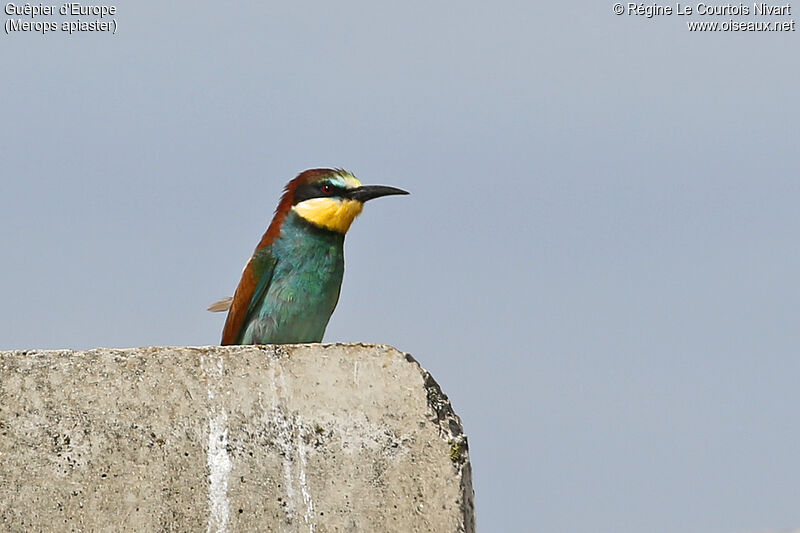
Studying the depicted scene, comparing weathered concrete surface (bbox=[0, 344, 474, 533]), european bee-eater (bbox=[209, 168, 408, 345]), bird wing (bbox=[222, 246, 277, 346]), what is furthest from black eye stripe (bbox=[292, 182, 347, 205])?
weathered concrete surface (bbox=[0, 344, 474, 533])

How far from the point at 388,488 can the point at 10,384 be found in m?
1.12

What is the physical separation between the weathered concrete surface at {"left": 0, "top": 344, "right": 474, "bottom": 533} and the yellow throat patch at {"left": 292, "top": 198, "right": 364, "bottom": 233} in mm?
2295

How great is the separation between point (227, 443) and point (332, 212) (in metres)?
2.47

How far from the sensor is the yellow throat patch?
5.57m

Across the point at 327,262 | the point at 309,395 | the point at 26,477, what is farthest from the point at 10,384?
the point at 327,262

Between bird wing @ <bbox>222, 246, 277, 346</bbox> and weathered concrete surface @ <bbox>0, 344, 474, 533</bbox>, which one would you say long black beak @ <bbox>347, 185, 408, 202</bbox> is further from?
weathered concrete surface @ <bbox>0, 344, 474, 533</bbox>

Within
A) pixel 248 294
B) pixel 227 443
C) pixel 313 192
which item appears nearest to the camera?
pixel 227 443

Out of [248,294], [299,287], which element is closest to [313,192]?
[299,287]

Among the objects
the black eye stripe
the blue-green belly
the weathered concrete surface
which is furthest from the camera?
the black eye stripe

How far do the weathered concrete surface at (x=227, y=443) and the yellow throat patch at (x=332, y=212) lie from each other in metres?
2.30

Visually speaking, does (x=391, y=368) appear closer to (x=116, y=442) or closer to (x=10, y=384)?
(x=116, y=442)

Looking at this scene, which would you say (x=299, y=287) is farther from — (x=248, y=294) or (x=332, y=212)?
(x=332, y=212)

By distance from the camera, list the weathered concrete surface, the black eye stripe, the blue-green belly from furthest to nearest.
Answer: the black eye stripe → the blue-green belly → the weathered concrete surface

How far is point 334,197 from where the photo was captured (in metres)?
5.59
